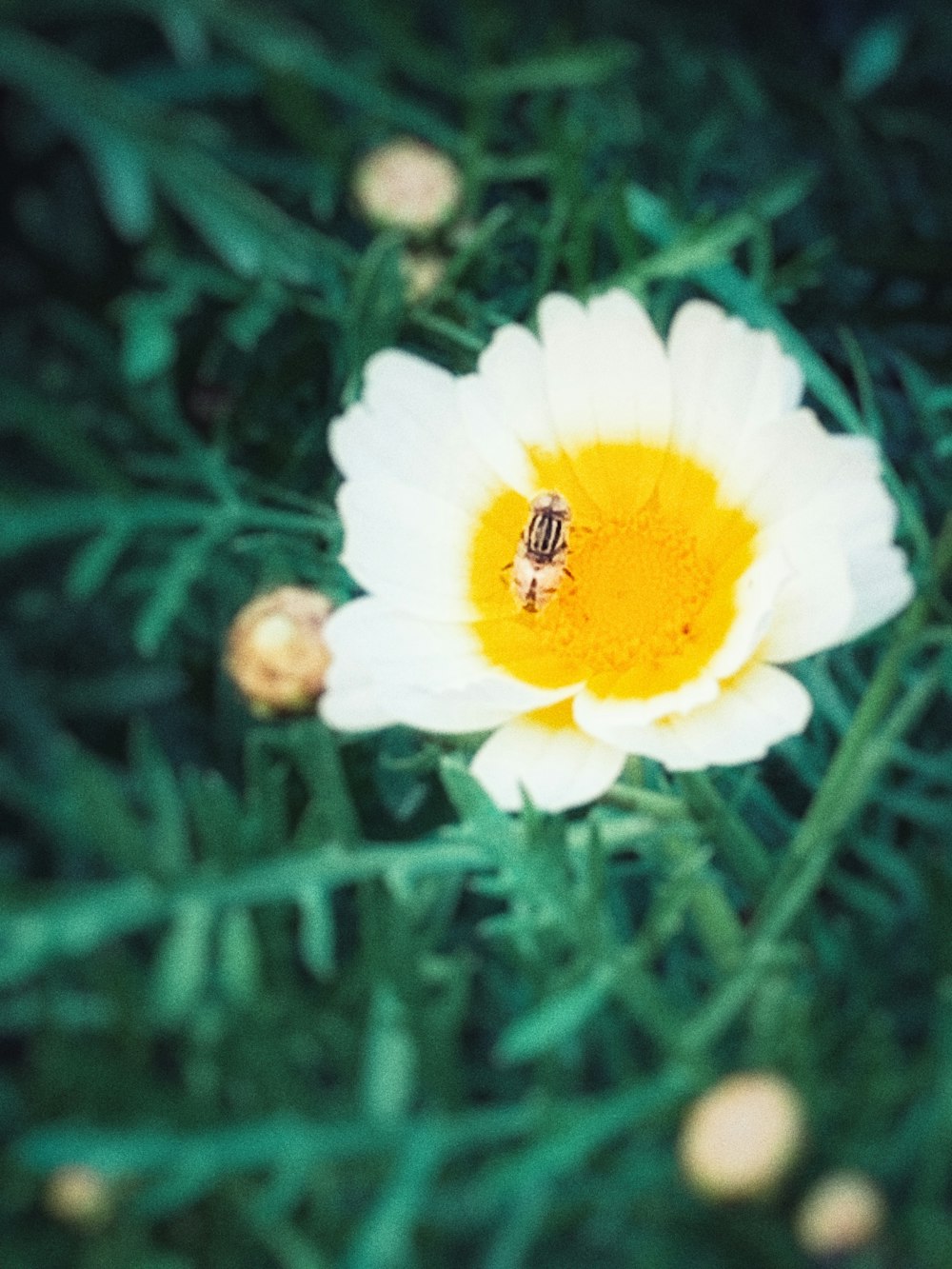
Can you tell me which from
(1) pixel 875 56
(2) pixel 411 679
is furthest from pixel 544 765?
A: (1) pixel 875 56

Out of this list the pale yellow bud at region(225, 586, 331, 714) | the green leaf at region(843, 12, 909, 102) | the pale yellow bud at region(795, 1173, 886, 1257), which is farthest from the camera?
the green leaf at region(843, 12, 909, 102)

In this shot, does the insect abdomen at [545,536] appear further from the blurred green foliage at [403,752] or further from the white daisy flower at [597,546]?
the blurred green foliage at [403,752]

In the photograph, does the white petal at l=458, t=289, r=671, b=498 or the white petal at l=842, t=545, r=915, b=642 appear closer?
the white petal at l=842, t=545, r=915, b=642

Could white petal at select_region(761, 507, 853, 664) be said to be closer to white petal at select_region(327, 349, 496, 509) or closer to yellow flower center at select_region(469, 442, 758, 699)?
yellow flower center at select_region(469, 442, 758, 699)

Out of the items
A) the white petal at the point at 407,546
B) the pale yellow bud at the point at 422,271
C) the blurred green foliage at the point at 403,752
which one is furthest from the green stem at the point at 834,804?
the pale yellow bud at the point at 422,271

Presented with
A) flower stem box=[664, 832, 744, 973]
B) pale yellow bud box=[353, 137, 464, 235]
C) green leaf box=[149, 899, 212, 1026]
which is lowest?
green leaf box=[149, 899, 212, 1026]

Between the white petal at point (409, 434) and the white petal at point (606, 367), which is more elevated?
the white petal at point (606, 367)

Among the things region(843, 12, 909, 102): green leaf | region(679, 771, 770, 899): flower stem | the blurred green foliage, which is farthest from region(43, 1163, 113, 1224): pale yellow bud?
region(843, 12, 909, 102): green leaf

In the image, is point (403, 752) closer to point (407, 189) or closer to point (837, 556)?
point (837, 556)
